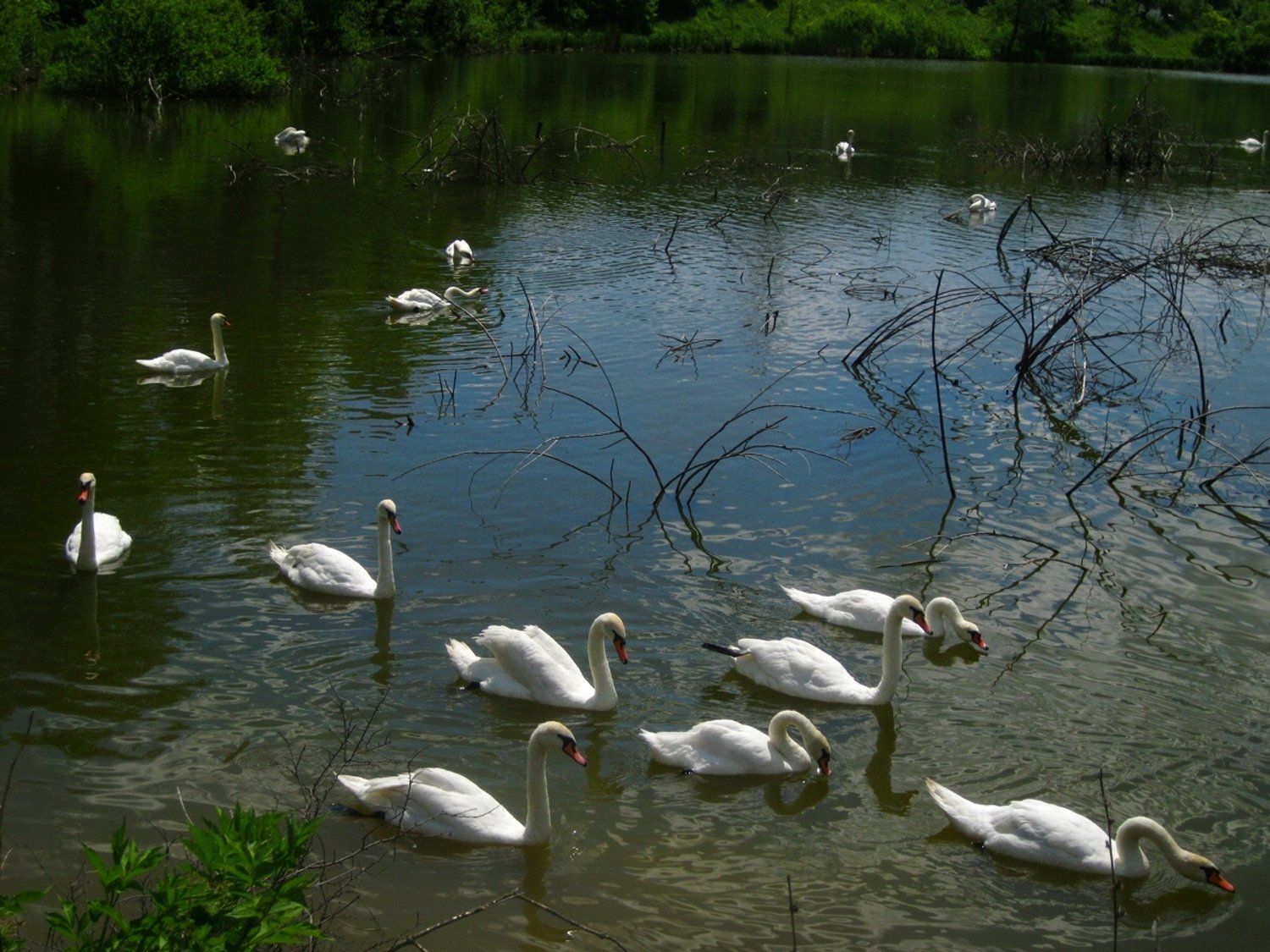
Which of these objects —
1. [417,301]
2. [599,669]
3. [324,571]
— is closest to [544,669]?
[599,669]

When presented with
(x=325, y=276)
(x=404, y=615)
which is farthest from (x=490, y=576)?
(x=325, y=276)

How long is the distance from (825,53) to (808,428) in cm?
6227

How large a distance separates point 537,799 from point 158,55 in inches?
1506

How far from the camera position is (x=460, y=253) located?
20.0 metres

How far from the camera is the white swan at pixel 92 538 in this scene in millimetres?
9320

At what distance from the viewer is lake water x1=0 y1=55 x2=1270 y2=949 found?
22.2ft

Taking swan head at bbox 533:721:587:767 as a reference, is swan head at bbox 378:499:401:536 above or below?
above

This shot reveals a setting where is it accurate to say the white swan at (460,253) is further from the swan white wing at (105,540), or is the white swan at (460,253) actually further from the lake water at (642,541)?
the swan white wing at (105,540)

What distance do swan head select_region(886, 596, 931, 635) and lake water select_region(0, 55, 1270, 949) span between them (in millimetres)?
455

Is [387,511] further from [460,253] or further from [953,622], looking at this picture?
[460,253]

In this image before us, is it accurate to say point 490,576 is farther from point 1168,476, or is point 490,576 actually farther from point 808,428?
point 1168,476

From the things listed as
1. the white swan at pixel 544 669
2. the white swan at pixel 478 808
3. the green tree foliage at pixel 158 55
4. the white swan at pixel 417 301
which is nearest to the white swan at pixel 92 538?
the white swan at pixel 544 669

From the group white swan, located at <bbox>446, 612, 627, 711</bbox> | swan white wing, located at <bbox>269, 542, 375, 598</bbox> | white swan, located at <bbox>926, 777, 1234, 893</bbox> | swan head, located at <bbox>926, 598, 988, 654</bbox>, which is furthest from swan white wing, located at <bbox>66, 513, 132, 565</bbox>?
white swan, located at <bbox>926, 777, 1234, 893</bbox>

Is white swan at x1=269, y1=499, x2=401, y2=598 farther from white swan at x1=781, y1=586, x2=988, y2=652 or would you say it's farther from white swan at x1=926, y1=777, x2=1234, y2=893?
white swan at x1=926, y1=777, x2=1234, y2=893
